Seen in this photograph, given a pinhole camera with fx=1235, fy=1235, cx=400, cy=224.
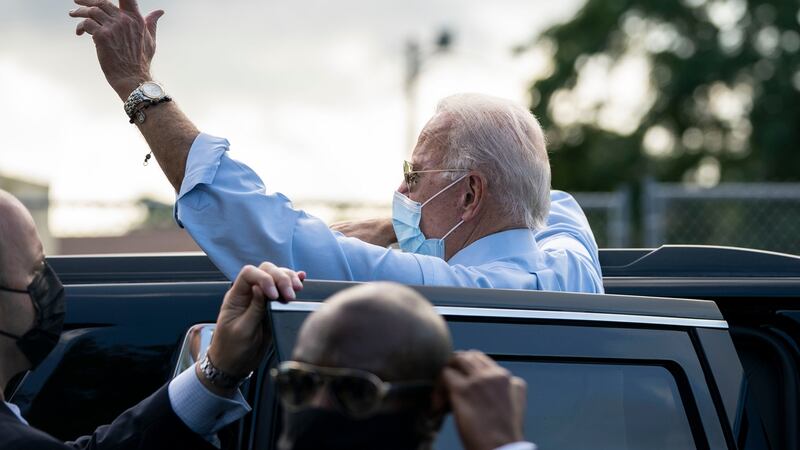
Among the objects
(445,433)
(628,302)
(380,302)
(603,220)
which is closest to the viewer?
(380,302)

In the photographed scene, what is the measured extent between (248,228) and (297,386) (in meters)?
1.28

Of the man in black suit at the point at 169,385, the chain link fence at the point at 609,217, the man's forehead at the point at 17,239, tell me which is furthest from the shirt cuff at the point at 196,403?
the chain link fence at the point at 609,217

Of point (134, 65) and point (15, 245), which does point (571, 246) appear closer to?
point (134, 65)

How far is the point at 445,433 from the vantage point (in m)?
2.39

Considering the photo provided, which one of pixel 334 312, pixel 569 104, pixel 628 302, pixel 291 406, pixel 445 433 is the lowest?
pixel 569 104

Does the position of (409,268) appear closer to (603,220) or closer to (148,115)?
(148,115)

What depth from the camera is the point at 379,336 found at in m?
1.60

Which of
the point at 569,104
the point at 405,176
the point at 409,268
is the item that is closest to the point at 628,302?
the point at 409,268

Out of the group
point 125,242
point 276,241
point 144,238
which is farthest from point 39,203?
point 276,241

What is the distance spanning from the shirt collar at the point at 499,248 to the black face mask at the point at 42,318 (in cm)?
128

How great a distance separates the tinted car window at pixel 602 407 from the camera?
2484 millimetres

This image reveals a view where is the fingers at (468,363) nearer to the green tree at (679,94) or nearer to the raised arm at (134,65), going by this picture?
the raised arm at (134,65)

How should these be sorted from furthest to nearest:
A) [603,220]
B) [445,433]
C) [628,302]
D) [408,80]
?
[408,80] → [603,220] → [628,302] → [445,433]

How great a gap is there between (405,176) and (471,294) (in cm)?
102
